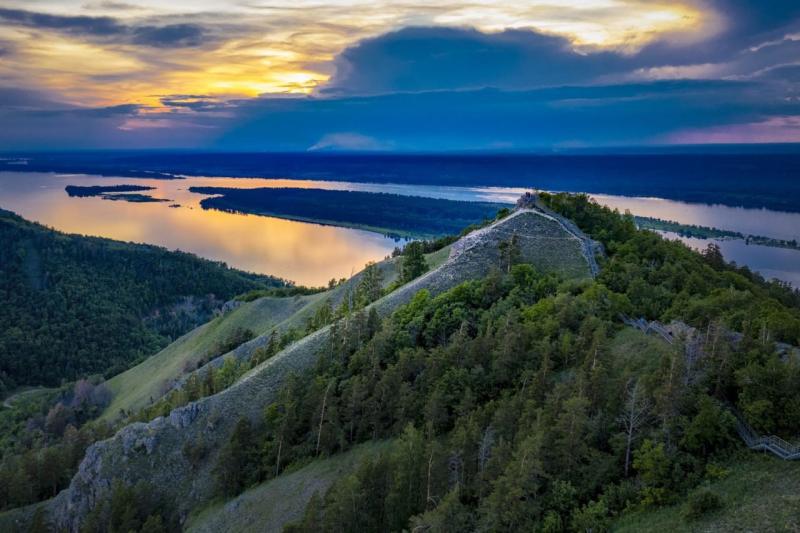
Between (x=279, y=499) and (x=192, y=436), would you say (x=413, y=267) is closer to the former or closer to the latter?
(x=192, y=436)

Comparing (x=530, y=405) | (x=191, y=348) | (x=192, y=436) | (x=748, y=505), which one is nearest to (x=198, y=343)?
(x=191, y=348)

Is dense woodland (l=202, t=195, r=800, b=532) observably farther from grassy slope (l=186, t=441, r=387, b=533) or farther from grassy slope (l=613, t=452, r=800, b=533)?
grassy slope (l=186, t=441, r=387, b=533)

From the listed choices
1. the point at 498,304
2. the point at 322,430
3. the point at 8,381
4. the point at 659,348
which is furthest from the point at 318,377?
the point at 8,381

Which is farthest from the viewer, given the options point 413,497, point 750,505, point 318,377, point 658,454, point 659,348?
point 318,377

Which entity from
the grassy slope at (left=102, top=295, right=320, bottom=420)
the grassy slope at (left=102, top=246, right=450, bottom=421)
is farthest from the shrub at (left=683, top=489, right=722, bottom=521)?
the grassy slope at (left=102, top=295, right=320, bottom=420)

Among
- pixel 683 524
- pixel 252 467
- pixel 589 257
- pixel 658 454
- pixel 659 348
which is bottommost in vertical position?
pixel 252 467

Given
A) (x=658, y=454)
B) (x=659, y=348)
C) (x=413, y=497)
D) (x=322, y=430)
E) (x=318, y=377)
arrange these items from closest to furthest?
(x=658, y=454), (x=413, y=497), (x=659, y=348), (x=322, y=430), (x=318, y=377)

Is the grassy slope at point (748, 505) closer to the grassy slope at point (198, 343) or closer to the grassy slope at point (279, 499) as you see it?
the grassy slope at point (279, 499)

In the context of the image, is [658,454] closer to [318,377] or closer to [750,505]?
[750,505]
